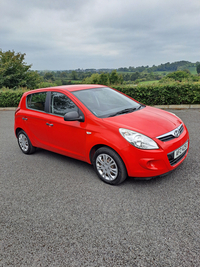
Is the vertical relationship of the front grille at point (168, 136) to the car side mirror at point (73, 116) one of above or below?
below

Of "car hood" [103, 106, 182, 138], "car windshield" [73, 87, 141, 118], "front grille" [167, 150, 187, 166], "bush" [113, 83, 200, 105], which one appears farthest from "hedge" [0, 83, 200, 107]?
"front grille" [167, 150, 187, 166]

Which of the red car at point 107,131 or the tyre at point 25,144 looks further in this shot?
the tyre at point 25,144

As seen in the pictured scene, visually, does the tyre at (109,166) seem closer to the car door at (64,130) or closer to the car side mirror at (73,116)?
the car door at (64,130)

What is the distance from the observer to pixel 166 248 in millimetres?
2387

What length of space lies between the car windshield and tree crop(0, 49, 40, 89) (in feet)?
68.3

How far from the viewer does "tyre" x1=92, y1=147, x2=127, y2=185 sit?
3561 millimetres

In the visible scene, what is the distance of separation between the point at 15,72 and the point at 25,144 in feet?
70.6

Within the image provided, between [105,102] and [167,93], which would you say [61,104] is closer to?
[105,102]

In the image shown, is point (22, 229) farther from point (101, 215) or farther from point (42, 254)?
point (101, 215)

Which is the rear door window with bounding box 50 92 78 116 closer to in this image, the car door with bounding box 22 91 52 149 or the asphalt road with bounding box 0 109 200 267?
the car door with bounding box 22 91 52 149

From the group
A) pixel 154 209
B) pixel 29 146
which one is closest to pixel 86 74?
pixel 29 146

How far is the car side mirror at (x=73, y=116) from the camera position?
391 cm

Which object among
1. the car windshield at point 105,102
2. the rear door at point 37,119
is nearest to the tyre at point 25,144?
the rear door at point 37,119

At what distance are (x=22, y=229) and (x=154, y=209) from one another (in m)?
1.80
